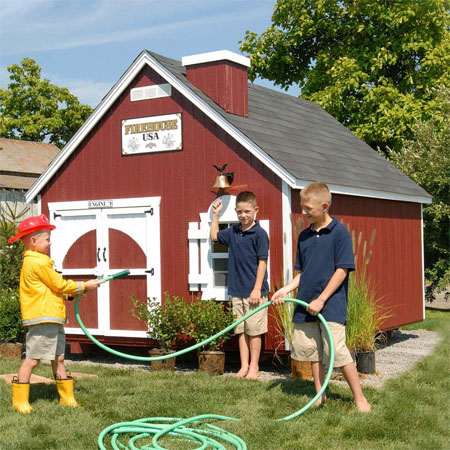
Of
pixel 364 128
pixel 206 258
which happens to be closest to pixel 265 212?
pixel 206 258

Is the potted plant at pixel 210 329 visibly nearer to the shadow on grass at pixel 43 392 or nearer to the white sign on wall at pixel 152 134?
the shadow on grass at pixel 43 392

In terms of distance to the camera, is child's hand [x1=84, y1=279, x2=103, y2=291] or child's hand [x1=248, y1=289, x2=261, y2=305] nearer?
child's hand [x1=84, y1=279, x2=103, y2=291]

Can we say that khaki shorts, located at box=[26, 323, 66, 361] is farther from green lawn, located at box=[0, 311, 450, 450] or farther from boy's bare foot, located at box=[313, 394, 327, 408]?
boy's bare foot, located at box=[313, 394, 327, 408]

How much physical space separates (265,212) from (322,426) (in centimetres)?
347

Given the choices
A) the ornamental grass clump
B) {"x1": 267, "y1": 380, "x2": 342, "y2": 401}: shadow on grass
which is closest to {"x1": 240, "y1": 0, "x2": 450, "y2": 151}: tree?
the ornamental grass clump

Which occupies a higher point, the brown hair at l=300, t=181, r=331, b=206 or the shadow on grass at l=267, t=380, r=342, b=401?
the brown hair at l=300, t=181, r=331, b=206

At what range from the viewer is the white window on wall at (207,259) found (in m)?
8.91

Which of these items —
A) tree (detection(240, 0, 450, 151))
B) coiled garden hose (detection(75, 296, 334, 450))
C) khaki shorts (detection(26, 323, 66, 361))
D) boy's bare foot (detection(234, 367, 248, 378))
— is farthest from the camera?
tree (detection(240, 0, 450, 151))

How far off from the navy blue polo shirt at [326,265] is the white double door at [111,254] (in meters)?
3.48

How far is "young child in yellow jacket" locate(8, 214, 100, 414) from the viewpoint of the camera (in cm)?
620

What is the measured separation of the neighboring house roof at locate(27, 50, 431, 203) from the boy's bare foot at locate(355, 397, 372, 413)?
9.69 feet

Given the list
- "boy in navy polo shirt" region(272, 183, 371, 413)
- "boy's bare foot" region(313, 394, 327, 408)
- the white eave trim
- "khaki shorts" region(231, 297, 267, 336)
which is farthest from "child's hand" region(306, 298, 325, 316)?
the white eave trim

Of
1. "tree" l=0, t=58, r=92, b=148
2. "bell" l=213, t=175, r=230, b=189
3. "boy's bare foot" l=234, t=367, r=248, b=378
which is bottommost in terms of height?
"boy's bare foot" l=234, t=367, r=248, b=378

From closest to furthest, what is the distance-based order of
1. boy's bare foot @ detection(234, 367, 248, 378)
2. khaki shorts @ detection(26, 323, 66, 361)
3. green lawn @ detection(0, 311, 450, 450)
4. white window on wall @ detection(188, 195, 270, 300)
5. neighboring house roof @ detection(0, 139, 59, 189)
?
green lawn @ detection(0, 311, 450, 450) → khaki shorts @ detection(26, 323, 66, 361) → boy's bare foot @ detection(234, 367, 248, 378) → white window on wall @ detection(188, 195, 270, 300) → neighboring house roof @ detection(0, 139, 59, 189)
